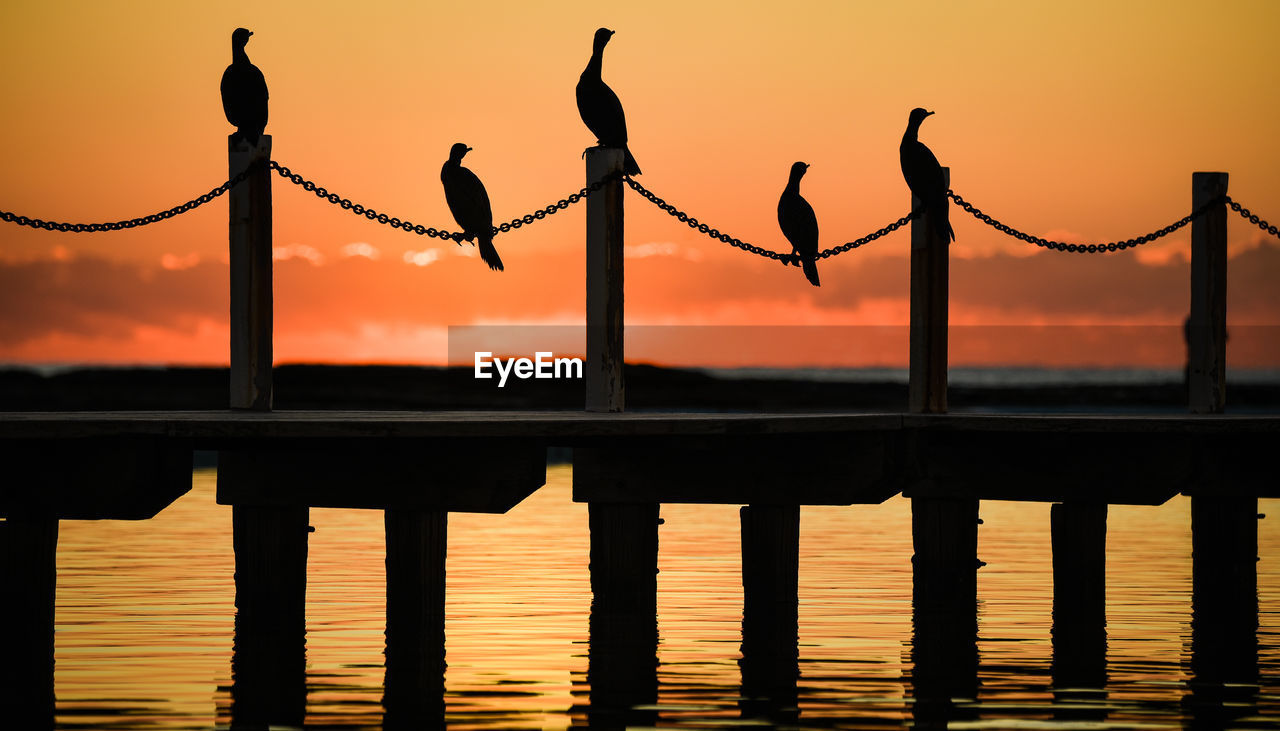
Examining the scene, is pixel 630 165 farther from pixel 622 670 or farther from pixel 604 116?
pixel 622 670

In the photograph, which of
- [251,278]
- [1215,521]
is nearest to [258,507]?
[251,278]

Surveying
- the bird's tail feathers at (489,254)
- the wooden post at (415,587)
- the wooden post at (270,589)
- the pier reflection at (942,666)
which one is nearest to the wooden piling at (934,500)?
the pier reflection at (942,666)

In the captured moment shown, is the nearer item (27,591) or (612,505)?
(27,591)

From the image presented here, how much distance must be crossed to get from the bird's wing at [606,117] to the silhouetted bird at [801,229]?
5.61 ft

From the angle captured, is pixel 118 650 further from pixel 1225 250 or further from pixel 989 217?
pixel 1225 250

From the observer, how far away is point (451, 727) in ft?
32.3

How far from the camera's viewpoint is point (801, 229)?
1393 centimetres

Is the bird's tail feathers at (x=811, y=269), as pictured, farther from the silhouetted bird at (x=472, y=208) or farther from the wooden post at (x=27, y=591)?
the wooden post at (x=27, y=591)

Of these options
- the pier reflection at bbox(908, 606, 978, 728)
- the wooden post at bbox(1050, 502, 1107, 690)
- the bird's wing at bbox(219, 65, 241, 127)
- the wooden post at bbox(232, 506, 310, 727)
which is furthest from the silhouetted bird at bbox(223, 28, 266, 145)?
the wooden post at bbox(1050, 502, 1107, 690)

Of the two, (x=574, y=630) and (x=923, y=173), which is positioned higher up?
(x=923, y=173)

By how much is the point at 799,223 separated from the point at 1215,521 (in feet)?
14.4

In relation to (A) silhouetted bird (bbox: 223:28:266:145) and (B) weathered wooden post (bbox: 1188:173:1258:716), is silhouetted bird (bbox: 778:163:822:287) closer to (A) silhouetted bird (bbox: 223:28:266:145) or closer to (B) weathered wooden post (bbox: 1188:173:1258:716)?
(B) weathered wooden post (bbox: 1188:173:1258:716)

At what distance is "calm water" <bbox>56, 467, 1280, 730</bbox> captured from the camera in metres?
10.4

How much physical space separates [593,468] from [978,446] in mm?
3148
